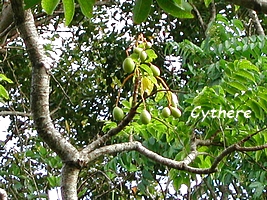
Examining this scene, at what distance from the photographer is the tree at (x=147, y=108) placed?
3.67ft

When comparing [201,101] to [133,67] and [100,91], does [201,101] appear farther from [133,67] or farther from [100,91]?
[100,91]

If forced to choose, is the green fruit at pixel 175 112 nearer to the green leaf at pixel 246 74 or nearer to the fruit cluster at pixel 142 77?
the fruit cluster at pixel 142 77

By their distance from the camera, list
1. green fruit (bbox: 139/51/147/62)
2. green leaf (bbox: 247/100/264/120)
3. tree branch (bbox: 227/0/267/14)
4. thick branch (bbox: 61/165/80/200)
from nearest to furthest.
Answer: tree branch (bbox: 227/0/267/14) → thick branch (bbox: 61/165/80/200) → green fruit (bbox: 139/51/147/62) → green leaf (bbox: 247/100/264/120)

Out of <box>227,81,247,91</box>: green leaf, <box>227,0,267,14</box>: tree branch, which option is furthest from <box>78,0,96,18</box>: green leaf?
<box>227,81,247,91</box>: green leaf

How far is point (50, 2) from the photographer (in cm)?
79

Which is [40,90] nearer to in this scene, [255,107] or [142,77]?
[142,77]

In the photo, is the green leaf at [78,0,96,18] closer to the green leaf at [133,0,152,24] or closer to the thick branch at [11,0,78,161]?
the green leaf at [133,0,152,24]

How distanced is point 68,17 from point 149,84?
401 millimetres

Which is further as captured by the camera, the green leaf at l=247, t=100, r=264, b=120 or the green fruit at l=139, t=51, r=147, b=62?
the green leaf at l=247, t=100, r=264, b=120

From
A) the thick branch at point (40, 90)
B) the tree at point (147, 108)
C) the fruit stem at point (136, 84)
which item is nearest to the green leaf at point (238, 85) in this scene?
the tree at point (147, 108)

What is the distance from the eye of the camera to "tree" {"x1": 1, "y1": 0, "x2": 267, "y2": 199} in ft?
3.67

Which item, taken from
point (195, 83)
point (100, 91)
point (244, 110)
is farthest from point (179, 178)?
point (100, 91)

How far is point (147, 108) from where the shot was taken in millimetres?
1495

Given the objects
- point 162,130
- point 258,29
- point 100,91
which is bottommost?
point 162,130
